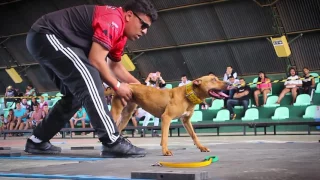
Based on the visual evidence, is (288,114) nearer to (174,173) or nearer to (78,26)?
(78,26)

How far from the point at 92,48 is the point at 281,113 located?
35.9 feet

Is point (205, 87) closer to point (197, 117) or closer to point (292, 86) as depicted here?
point (292, 86)

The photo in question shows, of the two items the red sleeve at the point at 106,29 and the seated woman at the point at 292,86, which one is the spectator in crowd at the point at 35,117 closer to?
the seated woman at the point at 292,86

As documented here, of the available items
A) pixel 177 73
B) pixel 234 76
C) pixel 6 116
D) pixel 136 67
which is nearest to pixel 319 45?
pixel 234 76

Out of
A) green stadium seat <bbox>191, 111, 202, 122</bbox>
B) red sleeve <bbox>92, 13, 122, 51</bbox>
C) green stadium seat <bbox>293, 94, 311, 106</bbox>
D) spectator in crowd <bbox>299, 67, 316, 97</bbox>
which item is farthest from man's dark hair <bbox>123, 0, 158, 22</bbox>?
green stadium seat <bbox>191, 111, 202, 122</bbox>

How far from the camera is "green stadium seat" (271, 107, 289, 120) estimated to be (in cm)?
1392

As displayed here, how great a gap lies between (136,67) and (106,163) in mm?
18386

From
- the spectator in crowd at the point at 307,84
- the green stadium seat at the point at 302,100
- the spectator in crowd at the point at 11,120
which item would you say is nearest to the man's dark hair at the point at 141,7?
the green stadium seat at the point at 302,100

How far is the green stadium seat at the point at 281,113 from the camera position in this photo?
45.7 feet

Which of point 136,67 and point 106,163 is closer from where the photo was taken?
point 106,163

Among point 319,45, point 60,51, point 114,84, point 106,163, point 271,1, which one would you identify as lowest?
point 106,163

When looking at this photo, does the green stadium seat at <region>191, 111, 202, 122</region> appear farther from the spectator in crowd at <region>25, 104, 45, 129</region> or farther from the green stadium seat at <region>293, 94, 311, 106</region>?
the spectator in crowd at <region>25, 104, 45, 129</region>

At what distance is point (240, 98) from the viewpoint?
1477 cm

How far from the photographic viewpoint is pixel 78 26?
414 centimetres
